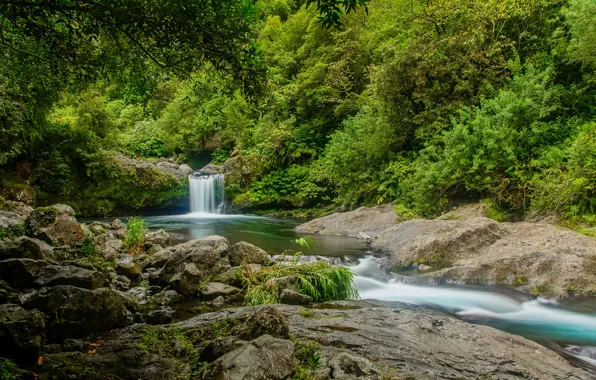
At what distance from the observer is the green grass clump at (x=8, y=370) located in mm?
2553

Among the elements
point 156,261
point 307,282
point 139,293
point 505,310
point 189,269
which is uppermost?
point 189,269

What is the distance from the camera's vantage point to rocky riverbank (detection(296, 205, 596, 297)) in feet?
22.6

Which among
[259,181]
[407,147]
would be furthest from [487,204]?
[259,181]

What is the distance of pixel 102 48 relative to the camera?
200 inches

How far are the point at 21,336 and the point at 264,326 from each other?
2.08 m

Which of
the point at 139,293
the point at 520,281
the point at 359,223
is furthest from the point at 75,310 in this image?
the point at 359,223

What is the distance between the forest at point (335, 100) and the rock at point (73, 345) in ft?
9.49

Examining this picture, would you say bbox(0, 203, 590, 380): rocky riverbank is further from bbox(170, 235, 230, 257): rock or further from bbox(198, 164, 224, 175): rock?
bbox(198, 164, 224, 175): rock

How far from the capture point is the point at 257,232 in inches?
585

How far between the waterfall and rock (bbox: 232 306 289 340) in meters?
18.6

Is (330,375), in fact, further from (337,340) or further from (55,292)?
(55,292)

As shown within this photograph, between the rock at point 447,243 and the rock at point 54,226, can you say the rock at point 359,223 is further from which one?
the rock at point 54,226

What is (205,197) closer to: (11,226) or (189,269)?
(11,226)

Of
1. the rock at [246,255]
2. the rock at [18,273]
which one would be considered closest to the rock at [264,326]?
the rock at [18,273]
